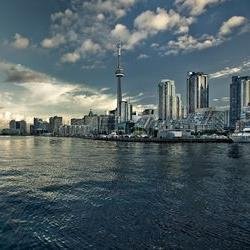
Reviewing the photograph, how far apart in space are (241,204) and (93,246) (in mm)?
20469

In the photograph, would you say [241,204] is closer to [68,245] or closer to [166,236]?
[166,236]

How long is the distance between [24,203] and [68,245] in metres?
14.4

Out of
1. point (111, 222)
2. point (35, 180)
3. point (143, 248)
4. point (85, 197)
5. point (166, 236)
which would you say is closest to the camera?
point (143, 248)

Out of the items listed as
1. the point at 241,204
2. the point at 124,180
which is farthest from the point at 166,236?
the point at 124,180

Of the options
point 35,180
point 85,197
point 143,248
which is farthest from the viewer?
point 35,180

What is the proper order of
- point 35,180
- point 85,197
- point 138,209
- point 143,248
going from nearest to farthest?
point 143,248, point 138,209, point 85,197, point 35,180

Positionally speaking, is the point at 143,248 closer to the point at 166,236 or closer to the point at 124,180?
the point at 166,236

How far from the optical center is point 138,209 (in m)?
35.4

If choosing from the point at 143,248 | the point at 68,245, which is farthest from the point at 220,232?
the point at 68,245

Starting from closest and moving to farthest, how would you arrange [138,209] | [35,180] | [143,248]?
[143,248]
[138,209]
[35,180]

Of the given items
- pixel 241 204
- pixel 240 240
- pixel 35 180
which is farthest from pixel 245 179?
pixel 35 180

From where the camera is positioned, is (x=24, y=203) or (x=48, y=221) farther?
(x=24, y=203)

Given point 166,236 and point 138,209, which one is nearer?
point 166,236

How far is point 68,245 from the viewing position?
2491cm
